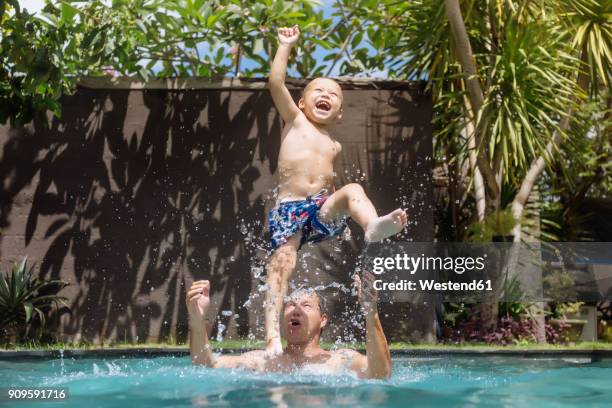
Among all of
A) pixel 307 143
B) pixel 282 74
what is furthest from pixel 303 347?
pixel 282 74

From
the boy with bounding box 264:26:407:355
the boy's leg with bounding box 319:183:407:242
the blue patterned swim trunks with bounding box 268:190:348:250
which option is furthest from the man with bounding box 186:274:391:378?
the blue patterned swim trunks with bounding box 268:190:348:250

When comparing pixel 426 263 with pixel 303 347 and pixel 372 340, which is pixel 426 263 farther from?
Result: pixel 372 340

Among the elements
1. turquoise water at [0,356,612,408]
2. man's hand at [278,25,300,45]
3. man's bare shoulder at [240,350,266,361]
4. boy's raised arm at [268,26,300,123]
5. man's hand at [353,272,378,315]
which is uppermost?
man's hand at [278,25,300,45]

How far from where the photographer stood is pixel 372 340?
326cm

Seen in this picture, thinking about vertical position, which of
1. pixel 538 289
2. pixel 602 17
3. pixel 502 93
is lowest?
pixel 538 289

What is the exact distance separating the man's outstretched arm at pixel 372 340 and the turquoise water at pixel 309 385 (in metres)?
0.13

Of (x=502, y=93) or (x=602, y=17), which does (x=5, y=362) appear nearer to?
(x=502, y=93)

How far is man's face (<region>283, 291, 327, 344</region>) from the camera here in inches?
147

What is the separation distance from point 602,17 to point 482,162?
1901 mm

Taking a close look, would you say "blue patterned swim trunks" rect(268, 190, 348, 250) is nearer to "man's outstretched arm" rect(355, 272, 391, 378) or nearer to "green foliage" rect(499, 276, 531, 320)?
"man's outstretched arm" rect(355, 272, 391, 378)

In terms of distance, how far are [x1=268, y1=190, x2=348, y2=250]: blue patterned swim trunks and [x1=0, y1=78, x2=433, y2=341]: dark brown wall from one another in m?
2.54

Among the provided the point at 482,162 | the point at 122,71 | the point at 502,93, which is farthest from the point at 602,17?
the point at 122,71

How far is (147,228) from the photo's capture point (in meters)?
7.14

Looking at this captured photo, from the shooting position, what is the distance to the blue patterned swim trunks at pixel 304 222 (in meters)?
4.43
